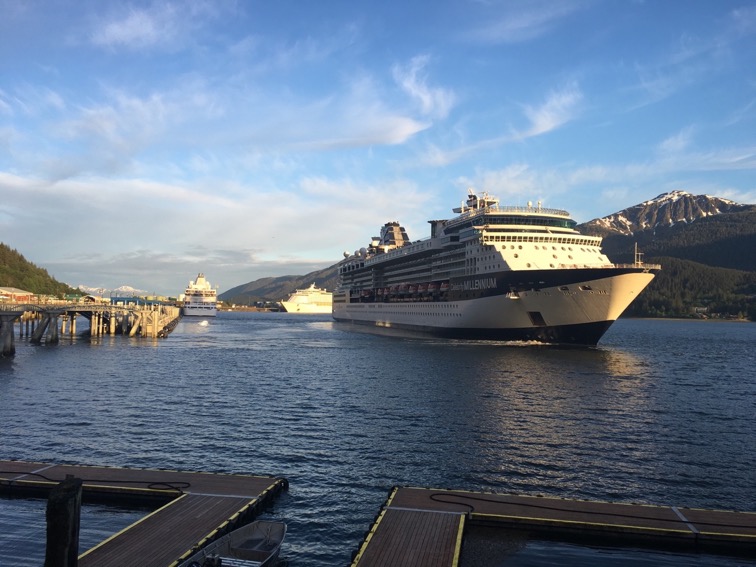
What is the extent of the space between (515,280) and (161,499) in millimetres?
53855

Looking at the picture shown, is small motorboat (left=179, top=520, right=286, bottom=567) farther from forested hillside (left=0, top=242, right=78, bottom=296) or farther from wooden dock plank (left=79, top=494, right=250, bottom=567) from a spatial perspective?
forested hillside (left=0, top=242, right=78, bottom=296)

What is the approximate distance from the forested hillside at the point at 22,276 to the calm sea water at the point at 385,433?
143 m

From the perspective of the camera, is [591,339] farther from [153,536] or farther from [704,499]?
[153,536]

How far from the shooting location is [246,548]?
15.3 meters

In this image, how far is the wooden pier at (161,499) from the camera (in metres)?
15.1

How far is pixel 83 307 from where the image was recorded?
86625mm

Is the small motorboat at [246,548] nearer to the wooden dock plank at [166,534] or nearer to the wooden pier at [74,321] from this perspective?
the wooden dock plank at [166,534]

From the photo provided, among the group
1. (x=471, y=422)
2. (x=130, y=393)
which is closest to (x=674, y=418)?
(x=471, y=422)

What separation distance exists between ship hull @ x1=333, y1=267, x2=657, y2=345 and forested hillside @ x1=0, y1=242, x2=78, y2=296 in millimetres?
145749

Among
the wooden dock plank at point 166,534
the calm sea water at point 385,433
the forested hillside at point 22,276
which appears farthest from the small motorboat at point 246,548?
the forested hillside at point 22,276

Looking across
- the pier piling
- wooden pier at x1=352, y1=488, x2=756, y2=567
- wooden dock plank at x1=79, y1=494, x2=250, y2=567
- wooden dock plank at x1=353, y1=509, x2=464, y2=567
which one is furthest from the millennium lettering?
the pier piling

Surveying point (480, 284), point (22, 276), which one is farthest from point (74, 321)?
point (22, 276)

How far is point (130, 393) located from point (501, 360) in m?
35.0

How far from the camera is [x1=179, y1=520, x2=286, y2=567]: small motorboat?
1417cm
